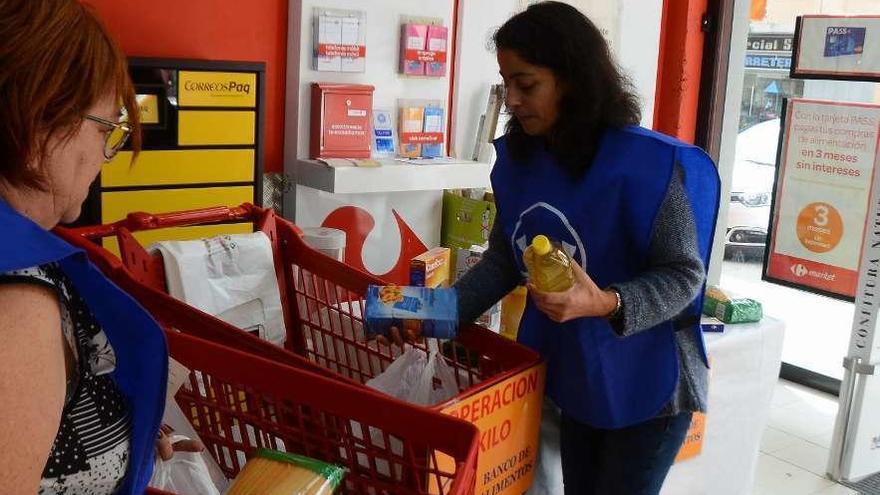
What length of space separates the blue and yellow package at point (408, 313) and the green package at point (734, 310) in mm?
1457

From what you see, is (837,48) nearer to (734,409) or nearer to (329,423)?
(734,409)

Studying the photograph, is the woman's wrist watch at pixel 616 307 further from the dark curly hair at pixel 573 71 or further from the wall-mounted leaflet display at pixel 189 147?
the wall-mounted leaflet display at pixel 189 147

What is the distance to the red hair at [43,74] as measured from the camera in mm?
878

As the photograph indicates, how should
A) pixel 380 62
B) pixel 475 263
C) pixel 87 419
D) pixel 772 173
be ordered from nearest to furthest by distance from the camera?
pixel 87 419
pixel 475 263
pixel 380 62
pixel 772 173

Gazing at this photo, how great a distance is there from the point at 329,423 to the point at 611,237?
0.73m

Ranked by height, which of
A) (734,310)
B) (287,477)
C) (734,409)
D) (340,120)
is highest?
(340,120)

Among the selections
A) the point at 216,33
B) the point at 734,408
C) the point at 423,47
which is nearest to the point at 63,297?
the point at 216,33

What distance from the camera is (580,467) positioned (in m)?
2.02

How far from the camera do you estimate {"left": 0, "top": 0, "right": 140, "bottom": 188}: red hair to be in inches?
34.6

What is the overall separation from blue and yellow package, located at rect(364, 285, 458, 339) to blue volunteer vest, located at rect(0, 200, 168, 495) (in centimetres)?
69

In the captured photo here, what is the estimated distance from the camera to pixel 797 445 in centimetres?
399

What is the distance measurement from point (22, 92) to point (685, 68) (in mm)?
4045

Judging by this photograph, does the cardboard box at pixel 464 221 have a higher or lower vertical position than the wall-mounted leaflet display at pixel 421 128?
lower

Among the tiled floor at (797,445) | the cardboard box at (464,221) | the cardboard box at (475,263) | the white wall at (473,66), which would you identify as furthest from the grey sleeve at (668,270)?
the tiled floor at (797,445)
